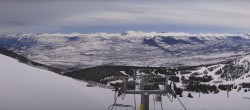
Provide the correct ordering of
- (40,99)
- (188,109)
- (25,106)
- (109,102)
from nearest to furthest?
(25,106) < (40,99) < (109,102) < (188,109)

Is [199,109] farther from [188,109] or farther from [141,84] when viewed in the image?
[141,84]

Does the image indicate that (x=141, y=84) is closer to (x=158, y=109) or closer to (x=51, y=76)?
(x=51, y=76)

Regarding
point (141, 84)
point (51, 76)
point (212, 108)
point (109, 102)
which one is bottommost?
point (212, 108)

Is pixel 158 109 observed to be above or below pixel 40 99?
below

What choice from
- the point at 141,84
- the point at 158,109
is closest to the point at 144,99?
the point at 141,84

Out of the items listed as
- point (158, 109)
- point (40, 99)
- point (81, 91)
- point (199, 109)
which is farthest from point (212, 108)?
point (40, 99)

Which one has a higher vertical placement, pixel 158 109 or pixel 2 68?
pixel 2 68

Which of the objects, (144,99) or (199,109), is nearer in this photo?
(144,99)

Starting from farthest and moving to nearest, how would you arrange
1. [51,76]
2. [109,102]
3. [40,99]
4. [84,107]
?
[109,102] → [51,76] → [84,107] → [40,99]

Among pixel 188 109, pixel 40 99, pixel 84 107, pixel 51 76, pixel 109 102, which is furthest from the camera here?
pixel 188 109
